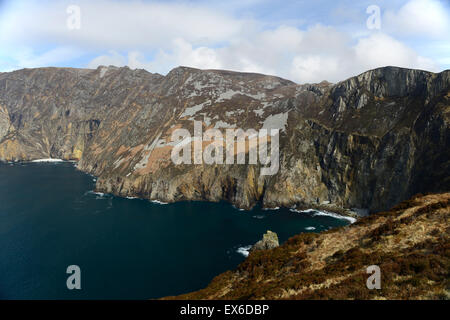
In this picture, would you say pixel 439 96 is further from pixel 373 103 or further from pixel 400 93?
pixel 373 103

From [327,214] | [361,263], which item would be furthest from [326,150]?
[361,263]

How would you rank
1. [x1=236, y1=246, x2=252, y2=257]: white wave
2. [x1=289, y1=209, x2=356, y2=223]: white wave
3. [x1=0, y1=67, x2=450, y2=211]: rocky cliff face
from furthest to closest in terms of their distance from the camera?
1. [x1=289, y1=209, x2=356, y2=223]: white wave
2. [x1=0, y1=67, x2=450, y2=211]: rocky cliff face
3. [x1=236, y1=246, x2=252, y2=257]: white wave

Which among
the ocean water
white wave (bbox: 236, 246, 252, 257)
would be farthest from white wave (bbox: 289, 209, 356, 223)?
white wave (bbox: 236, 246, 252, 257)

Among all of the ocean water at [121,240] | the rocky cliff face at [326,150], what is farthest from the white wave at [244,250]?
the rocky cliff face at [326,150]

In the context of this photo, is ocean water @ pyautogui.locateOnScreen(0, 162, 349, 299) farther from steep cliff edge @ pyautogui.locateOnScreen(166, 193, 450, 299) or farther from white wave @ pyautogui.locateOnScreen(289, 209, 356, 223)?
steep cliff edge @ pyautogui.locateOnScreen(166, 193, 450, 299)

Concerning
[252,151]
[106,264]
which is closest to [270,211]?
[252,151]

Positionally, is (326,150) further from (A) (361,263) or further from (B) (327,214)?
(A) (361,263)

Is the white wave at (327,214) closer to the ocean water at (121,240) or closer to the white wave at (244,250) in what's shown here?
the ocean water at (121,240)
